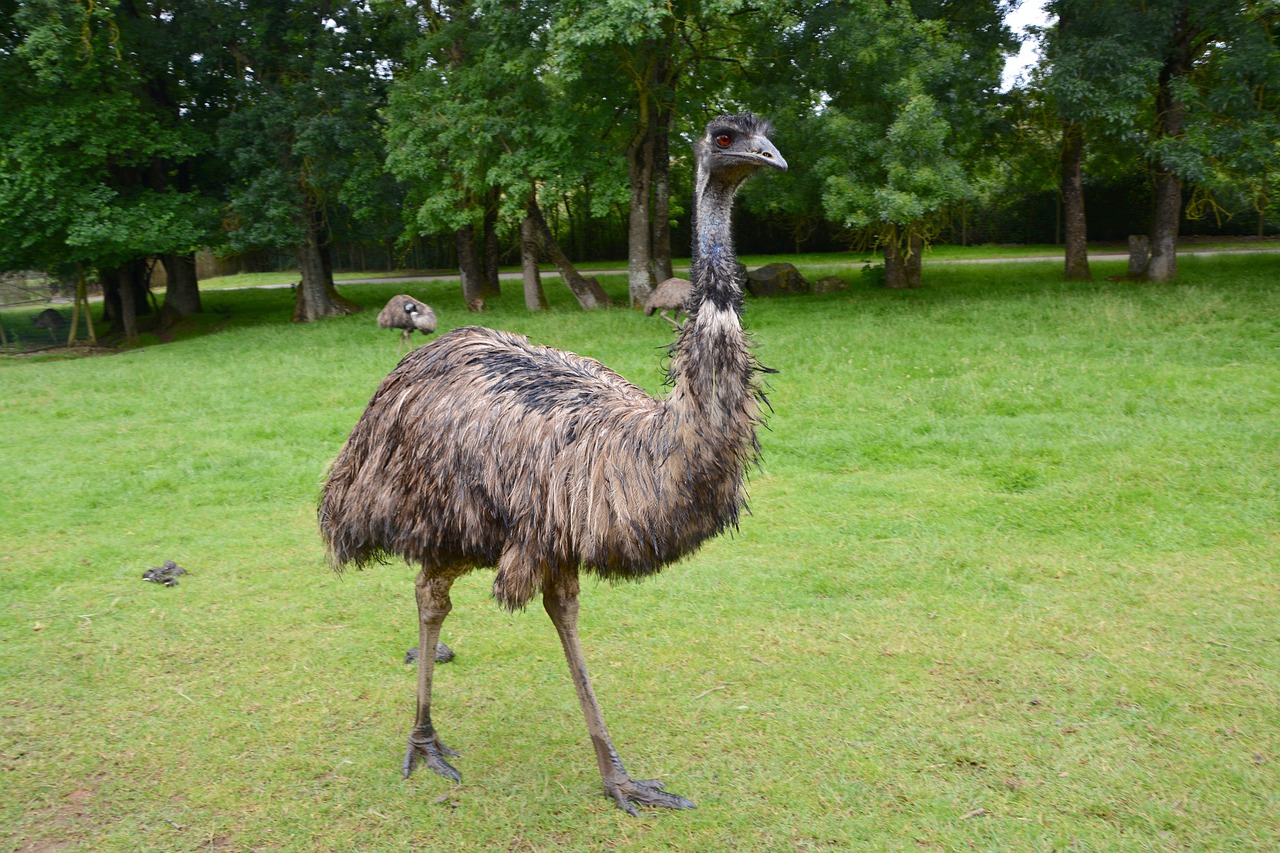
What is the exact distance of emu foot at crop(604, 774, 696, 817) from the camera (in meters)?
4.31

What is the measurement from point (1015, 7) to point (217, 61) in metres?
15.4

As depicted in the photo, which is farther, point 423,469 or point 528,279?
point 528,279

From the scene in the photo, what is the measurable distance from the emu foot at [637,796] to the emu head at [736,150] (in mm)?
2488

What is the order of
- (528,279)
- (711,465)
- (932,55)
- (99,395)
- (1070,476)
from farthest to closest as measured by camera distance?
(528,279) → (932,55) → (99,395) → (1070,476) → (711,465)

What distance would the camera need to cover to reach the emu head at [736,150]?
3.51 meters

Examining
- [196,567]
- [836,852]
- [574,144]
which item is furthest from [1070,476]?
[574,144]

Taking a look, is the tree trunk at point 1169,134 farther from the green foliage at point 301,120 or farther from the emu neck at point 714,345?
the emu neck at point 714,345

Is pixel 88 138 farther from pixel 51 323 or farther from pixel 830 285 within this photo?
pixel 830 285

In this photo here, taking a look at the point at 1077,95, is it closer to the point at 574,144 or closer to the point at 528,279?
the point at 574,144

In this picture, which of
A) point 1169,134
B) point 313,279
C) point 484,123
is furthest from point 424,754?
point 313,279

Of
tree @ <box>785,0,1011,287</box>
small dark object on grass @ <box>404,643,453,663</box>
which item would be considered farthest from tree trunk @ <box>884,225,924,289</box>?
small dark object on grass @ <box>404,643,453,663</box>

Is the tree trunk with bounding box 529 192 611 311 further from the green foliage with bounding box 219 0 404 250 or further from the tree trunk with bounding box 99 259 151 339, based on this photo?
the tree trunk with bounding box 99 259 151 339

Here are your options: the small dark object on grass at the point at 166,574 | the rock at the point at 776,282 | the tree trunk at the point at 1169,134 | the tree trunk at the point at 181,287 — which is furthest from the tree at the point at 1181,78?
the tree trunk at the point at 181,287

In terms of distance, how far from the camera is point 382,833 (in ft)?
13.9
